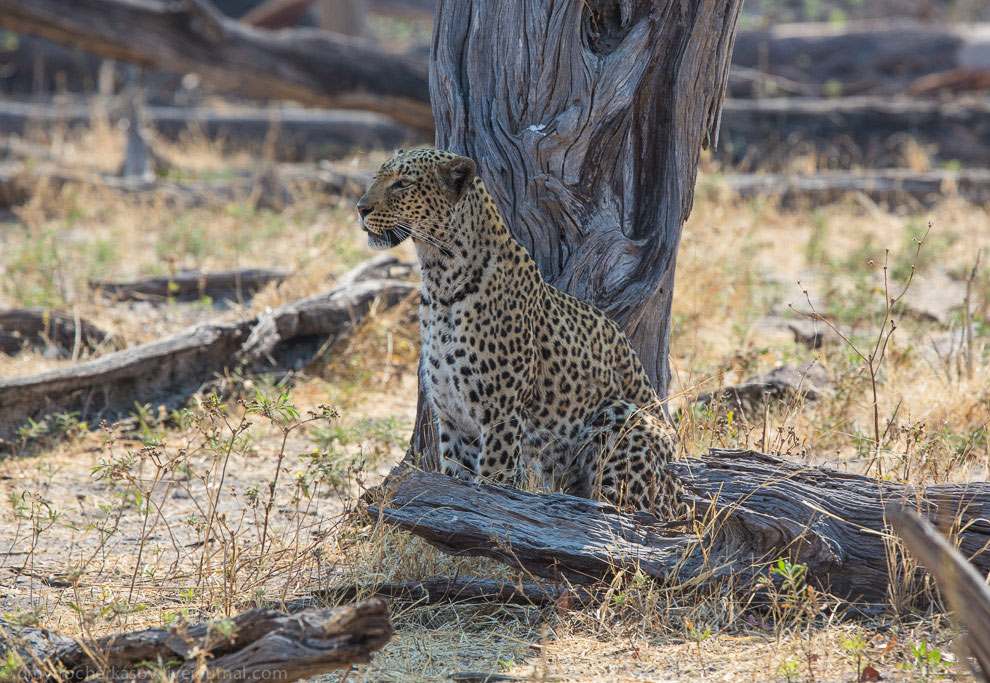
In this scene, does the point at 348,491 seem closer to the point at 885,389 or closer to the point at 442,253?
the point at 442,253

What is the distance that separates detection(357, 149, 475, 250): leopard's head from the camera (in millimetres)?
4551

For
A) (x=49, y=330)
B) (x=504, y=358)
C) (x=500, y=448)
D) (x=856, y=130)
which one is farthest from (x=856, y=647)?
(x=856, y=130)

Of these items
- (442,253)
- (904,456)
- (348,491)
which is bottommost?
(348,491)

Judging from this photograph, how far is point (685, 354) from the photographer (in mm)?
7109

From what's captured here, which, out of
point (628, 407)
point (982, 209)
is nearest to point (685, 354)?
point (628, 407)

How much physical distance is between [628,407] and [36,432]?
144 inches

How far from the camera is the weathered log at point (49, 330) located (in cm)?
695

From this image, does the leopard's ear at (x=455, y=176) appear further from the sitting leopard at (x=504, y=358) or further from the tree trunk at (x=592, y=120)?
the tree trunk at (x=592, y=120)

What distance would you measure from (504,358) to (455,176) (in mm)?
874

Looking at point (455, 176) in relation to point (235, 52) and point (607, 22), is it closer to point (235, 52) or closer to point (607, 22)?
point (607, 22)

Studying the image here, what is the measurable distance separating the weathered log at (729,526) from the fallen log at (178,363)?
305cm

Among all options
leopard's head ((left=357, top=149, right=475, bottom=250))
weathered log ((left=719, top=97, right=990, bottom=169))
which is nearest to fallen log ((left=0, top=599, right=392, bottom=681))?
leopard's head ((left=357, top=149, right=475, bottom=250))

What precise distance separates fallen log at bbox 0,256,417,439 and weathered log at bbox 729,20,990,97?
1312 cm

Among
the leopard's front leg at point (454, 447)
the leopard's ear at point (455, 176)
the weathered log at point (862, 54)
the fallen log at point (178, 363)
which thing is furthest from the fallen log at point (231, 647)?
the weathered log at point (862, 54)
